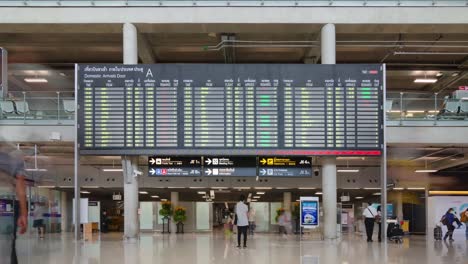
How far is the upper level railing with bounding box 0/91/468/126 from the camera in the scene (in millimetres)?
19406

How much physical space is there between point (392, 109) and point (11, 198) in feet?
49.9

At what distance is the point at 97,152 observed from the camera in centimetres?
1858

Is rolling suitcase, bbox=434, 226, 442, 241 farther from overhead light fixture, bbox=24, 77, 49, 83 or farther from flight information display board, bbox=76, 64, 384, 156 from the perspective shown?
overhead light fixture, bbox=24, 77, 49, 83

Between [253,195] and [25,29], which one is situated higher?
[25,29]

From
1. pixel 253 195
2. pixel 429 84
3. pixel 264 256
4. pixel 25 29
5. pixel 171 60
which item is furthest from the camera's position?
pixel 253 195

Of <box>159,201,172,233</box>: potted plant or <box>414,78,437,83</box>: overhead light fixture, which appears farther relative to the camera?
<box>159,201,172,233</box>: potted plant

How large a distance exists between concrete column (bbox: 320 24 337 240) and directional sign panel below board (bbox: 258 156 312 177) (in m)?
0.73

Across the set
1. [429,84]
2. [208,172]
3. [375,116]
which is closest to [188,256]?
Result: [208,172]

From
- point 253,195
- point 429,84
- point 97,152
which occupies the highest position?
point 429,84

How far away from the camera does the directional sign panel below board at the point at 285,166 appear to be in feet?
63.5

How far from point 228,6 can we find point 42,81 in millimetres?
12328

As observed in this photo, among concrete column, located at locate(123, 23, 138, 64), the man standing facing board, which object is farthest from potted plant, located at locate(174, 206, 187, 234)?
the man standing facing board

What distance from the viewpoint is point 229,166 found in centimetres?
1930

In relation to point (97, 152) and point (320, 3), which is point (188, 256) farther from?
point (320, 3)
